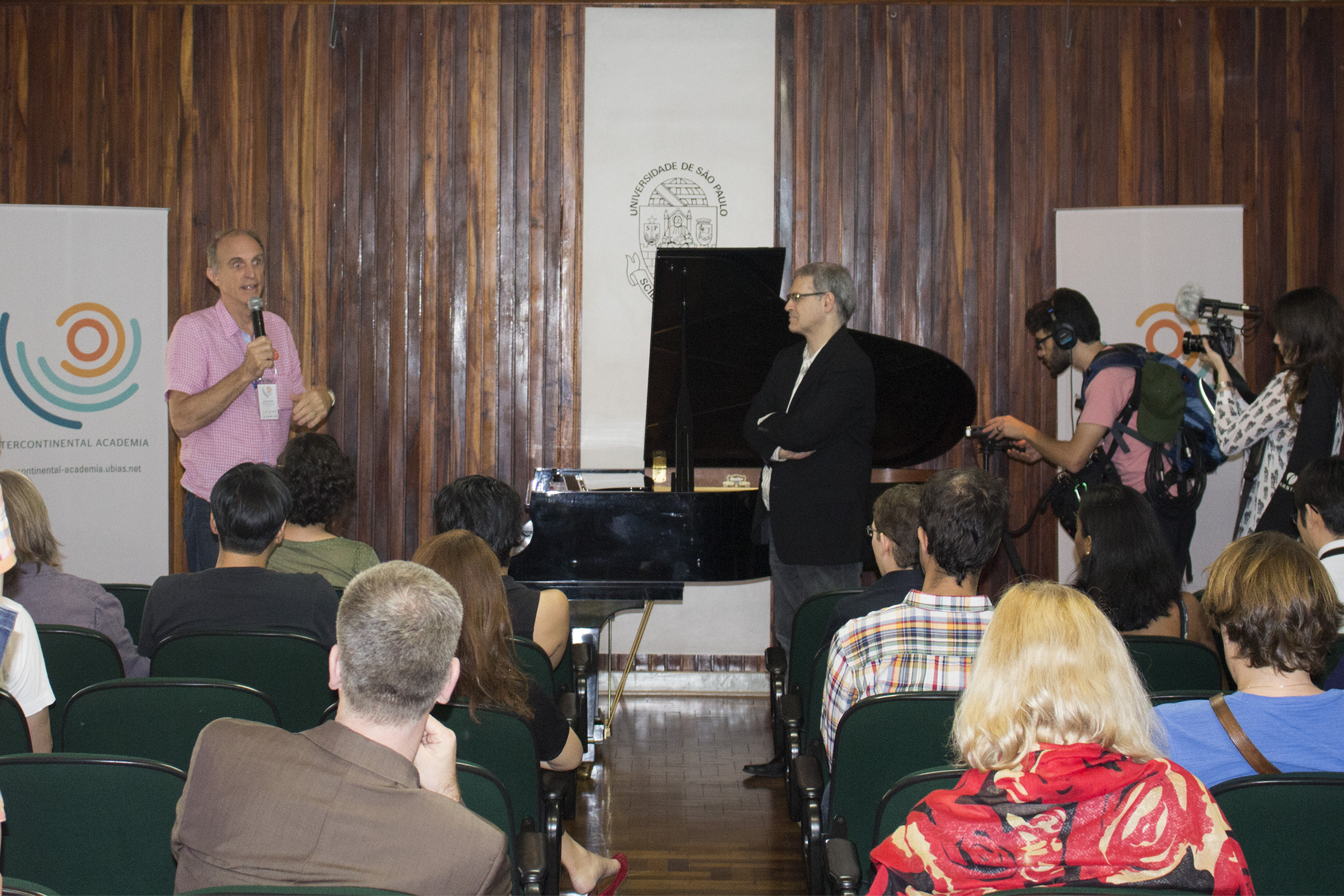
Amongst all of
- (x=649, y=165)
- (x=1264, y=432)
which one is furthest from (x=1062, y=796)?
A: (x=649, y=165)

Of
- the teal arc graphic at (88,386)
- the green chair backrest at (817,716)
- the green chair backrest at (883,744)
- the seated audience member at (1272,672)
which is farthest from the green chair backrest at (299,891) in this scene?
the teal arc graphic at (88,386)

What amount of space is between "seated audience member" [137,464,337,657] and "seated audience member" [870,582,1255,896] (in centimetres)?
167

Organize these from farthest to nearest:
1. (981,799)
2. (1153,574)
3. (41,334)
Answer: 1. (41,334)
2. (1153,574)
3. (981,799)

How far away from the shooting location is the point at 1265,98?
18.3 feet

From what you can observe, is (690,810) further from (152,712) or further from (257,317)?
(257,317)

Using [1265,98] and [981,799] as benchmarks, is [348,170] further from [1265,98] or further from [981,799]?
[981,799]

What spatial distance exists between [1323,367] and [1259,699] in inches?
101

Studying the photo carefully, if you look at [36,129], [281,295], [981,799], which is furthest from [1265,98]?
[36,129]

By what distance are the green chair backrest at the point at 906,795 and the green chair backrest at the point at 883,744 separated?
320mm

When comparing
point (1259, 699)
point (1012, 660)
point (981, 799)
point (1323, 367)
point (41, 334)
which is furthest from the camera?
point (41, 334)

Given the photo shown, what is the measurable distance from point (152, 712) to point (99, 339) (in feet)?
13.7

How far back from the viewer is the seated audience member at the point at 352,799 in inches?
50.2

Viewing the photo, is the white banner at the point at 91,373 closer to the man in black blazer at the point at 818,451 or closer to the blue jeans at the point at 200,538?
the blue jeans at the point at 200,538

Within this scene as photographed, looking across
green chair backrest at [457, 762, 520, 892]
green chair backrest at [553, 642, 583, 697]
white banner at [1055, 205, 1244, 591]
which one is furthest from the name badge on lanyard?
white banner at [1055, 205, 1244, 591]
